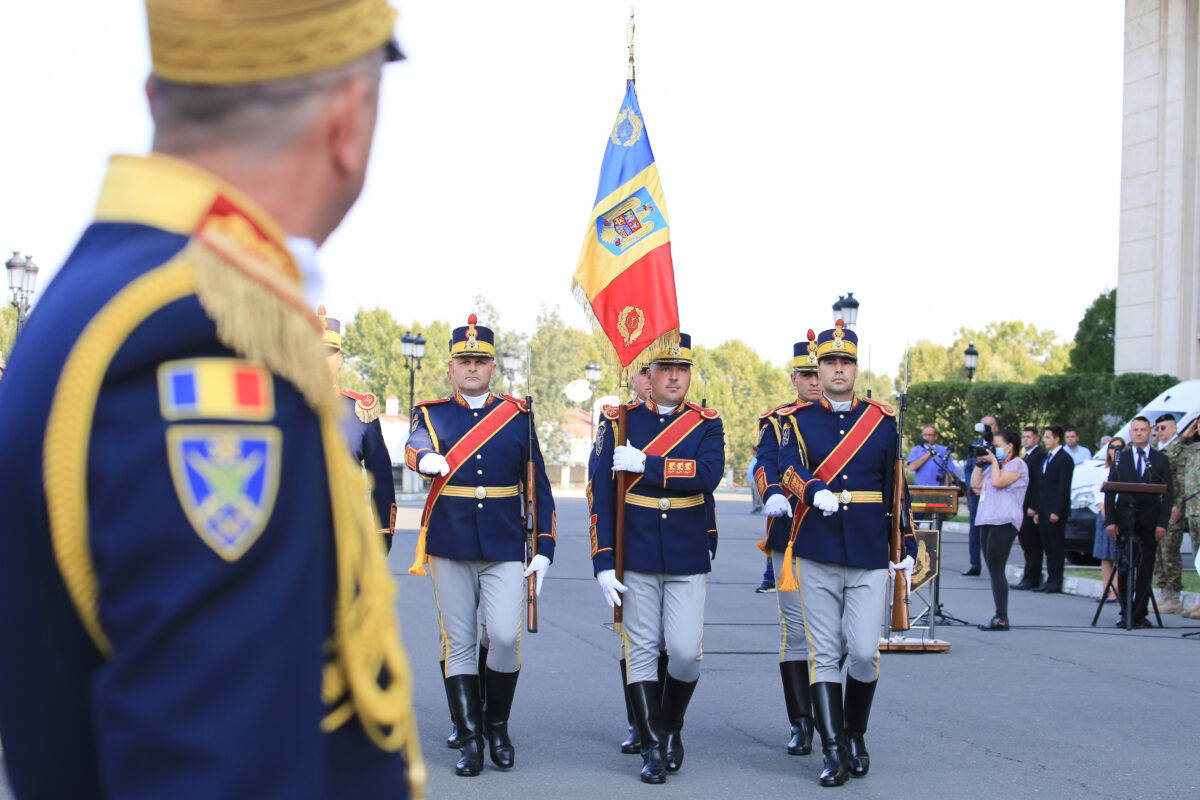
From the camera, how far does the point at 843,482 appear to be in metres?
6.56

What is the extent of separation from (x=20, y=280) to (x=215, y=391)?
21.3 meters

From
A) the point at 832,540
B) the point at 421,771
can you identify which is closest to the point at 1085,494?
the point at 832,540

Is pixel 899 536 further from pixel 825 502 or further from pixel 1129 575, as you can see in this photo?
pixel 1129 575

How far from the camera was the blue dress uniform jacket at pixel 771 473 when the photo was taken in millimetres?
7125

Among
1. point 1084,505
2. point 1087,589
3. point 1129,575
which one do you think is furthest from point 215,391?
point 1084,505

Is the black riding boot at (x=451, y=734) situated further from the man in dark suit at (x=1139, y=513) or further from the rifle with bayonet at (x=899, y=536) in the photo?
the man in dark suit at (x=1139, y=513)

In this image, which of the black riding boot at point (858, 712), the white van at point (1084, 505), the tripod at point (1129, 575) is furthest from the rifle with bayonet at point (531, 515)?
the white van at point (1084, 505)

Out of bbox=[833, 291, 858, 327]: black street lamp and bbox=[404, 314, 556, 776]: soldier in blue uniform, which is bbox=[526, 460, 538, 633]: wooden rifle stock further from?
bbox=[833, 291, 858, 327]: black street lamp

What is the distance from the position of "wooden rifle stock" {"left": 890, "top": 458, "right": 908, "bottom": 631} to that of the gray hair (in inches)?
220

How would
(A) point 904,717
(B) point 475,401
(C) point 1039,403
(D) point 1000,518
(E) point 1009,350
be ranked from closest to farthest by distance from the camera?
(B) point 475,401, (A) point 904,717, (D) point 1000,518, (C) point 1039,403, (E) point 1009,350

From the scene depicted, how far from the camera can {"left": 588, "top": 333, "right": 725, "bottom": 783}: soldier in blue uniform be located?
6305 mm

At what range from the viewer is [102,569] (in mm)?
1168

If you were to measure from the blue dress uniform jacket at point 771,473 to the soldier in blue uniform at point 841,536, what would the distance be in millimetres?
243

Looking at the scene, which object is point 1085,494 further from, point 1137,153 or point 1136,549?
point 1137,153
